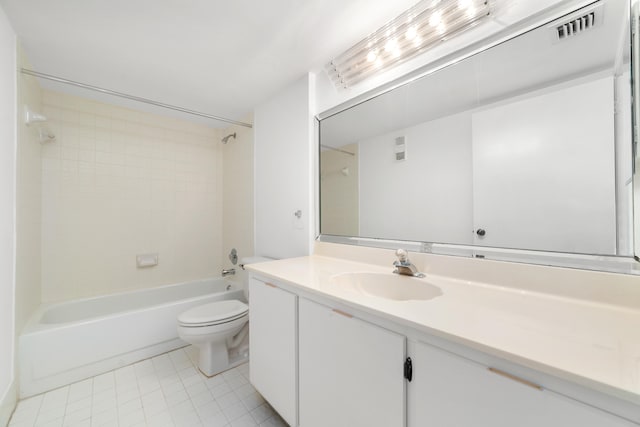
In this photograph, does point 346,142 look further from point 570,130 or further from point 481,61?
point 570,130

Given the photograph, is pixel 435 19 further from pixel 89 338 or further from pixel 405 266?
pixel 89 338

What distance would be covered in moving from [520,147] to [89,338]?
2763 millimetres

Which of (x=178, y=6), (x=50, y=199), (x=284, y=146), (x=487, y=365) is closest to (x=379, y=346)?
(x=487, y=365)

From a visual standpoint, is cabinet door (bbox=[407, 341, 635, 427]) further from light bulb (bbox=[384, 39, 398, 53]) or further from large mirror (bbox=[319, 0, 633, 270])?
light bulb (bbox=[384, 39, 398, 53])

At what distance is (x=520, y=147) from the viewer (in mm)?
975

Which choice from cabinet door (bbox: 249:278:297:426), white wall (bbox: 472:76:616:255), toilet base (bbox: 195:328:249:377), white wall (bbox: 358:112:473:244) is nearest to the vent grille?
white wall (bbox: 472:76:616:255)

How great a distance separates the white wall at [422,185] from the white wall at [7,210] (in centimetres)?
199

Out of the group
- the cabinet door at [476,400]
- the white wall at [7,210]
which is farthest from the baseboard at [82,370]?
the cabinet door at [476,400]

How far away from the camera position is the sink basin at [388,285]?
42.2 inches

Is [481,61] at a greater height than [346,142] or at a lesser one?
greater

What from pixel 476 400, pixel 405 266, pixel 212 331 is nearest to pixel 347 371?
pixel 476 400

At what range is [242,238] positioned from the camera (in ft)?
8.55

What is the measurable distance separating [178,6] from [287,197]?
4.18 feet

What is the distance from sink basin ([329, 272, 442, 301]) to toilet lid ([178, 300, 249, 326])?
986 mm
